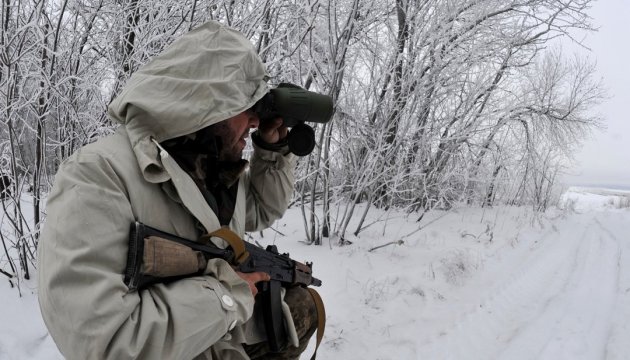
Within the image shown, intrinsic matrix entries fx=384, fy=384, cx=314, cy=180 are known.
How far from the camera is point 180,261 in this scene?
98cm

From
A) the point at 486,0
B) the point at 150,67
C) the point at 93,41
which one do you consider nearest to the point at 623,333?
the point at 150,67

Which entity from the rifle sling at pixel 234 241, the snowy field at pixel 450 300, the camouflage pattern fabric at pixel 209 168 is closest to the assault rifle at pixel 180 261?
the rifle sling at pixel 234 241

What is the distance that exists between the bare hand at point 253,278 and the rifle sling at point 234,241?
62 millimetres

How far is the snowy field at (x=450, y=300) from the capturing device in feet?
8.36

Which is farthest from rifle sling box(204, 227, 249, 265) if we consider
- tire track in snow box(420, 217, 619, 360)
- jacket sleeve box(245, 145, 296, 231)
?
tire track in snow box(420, 217, 619, 360)

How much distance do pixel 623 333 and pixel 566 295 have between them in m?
0.80

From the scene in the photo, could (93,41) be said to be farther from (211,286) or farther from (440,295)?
(440,295)

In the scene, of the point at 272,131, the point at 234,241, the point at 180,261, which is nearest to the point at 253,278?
the point at 234,241

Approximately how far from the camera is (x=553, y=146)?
11320 mm

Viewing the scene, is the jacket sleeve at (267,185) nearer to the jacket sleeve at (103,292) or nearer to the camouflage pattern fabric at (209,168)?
the camouflage pattern fabric at (209,168)

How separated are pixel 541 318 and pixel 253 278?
9.27 feet

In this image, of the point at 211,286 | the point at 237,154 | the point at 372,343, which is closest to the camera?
the point at 211,286

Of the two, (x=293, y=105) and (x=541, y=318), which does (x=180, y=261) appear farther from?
(x=541, y=318)

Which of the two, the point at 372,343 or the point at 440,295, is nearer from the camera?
the point at 372,343
